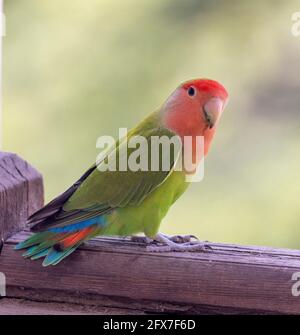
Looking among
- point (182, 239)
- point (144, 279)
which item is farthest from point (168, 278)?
point (182, 239)

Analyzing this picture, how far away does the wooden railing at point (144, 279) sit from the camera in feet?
4.61

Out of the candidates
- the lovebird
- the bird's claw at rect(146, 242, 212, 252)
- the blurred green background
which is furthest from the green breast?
the blurred green background

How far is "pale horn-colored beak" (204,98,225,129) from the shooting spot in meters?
1.66

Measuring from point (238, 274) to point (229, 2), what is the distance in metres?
2.85

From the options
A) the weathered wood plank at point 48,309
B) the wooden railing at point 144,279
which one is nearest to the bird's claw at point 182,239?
the wooden railing at point 144,279

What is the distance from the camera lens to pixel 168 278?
1442 millimetres

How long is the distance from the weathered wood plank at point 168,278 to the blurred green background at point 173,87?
1.88 metres

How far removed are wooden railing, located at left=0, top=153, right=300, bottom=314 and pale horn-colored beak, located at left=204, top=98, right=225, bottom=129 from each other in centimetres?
28

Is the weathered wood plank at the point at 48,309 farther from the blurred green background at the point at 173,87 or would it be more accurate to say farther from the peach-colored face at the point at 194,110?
the blurred green background at the point at 173,87

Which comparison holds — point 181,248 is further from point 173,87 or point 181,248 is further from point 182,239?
point 173,87

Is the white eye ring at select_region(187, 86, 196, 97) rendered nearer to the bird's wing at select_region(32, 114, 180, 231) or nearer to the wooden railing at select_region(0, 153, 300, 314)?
the bird's wing at select_region(32, 114, 180, 231)

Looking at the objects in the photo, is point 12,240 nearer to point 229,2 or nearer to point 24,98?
point 24,98

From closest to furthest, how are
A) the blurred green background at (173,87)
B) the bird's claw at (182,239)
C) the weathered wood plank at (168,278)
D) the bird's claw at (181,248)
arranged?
the weathered wood plank at (168,278), the bird's claw at (181,248), the bird's claw at (182,239), the blurred green background at (173,87)
